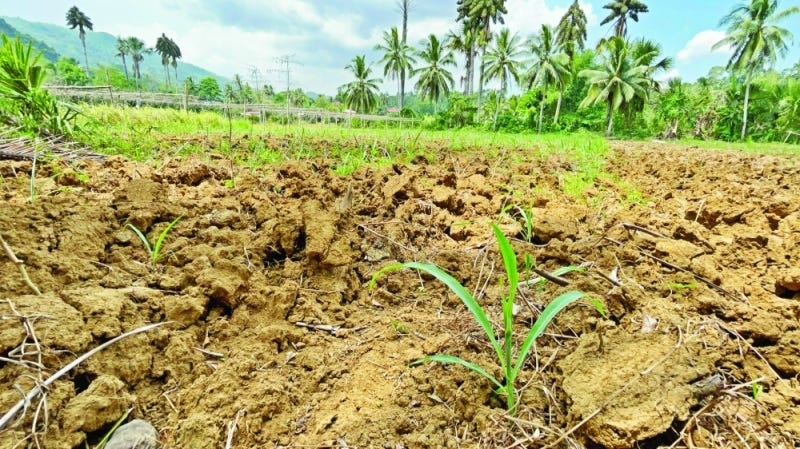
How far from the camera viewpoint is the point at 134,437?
866 millimetres

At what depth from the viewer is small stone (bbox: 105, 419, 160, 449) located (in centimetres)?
85

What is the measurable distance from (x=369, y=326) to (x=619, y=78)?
29603 mm

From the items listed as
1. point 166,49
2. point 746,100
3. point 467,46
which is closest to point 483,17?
point 467,46

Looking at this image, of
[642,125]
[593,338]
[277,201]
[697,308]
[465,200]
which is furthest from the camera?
[642,125]

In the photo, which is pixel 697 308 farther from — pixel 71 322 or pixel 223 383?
pixel 71 322

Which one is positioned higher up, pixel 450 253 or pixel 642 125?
pixel 642 125

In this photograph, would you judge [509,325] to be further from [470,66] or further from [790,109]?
[470,66]

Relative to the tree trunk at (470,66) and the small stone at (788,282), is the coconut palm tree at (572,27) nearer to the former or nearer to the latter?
the tree trunk at (470,66)

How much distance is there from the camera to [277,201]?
2297mm

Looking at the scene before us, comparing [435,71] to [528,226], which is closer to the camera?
[528,226]

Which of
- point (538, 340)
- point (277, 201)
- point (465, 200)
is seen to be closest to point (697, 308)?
point (538, 340)

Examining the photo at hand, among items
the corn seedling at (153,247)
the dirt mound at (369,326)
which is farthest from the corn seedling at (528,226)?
the corn seedling at (153,247)

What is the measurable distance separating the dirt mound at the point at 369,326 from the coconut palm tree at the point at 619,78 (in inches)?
1080

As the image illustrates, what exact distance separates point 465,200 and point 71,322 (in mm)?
2066
